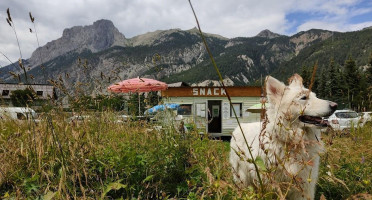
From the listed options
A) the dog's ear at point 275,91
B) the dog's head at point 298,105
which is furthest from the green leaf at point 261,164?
the dog's ear at point 275,91

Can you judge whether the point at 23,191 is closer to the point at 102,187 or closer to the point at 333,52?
the point at 102,187

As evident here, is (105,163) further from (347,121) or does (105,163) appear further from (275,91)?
(347,121)

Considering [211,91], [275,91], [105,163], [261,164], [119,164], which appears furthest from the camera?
[211,91]

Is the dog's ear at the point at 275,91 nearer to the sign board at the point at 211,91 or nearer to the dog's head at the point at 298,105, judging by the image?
the dog's head at the point at 298,105

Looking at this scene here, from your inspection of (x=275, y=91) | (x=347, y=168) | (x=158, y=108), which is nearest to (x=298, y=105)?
(x=275, y=91)

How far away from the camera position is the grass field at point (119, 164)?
213 centimetres

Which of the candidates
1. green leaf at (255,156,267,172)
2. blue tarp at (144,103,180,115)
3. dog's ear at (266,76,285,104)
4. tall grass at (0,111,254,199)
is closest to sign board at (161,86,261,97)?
blue tarp at (144,103,180,115)

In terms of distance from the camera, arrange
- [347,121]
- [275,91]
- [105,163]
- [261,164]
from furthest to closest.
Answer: [347,121]
[275,91]
[105,163]
[261,164]

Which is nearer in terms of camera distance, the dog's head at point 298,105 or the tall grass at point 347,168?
the dog's head at point 298,105

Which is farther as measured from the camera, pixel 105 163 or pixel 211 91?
pixel 211 91

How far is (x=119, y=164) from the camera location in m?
2.41

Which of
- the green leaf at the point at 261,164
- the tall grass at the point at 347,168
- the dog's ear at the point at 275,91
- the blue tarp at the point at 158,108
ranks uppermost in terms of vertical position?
the dog's ear at the point at 275,91

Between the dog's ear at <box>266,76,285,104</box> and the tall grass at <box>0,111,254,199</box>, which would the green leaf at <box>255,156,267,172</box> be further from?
the dog's ear at <box>266,76,285,104</box>

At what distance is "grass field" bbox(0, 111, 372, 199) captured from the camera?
2127 millimetres
